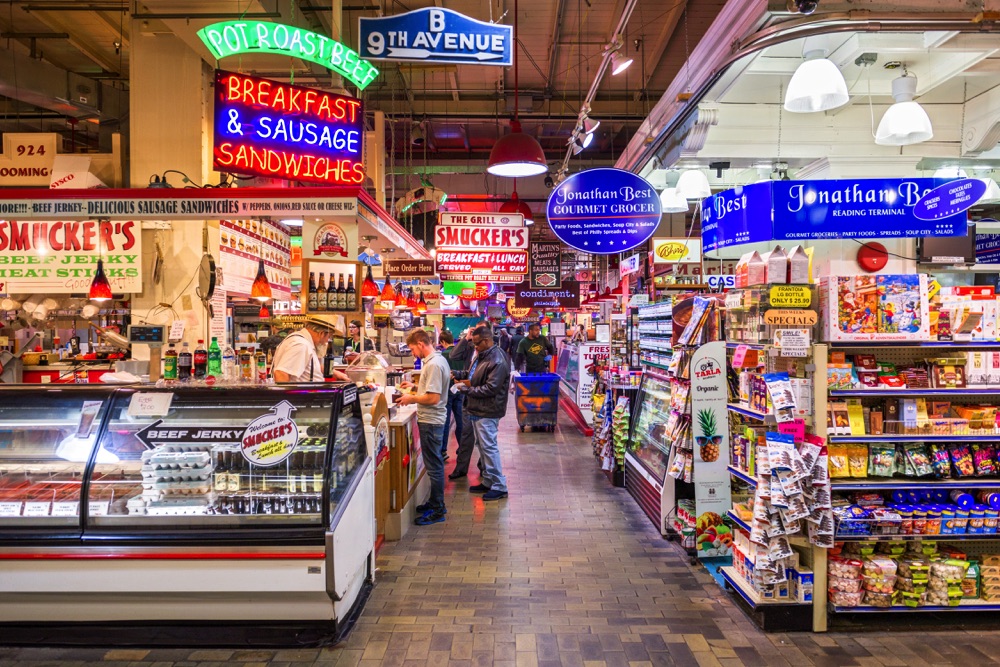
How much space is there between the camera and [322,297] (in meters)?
6.01

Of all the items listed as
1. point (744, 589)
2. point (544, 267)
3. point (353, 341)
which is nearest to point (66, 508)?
point (744, 589)

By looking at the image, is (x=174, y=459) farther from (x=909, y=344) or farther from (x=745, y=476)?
(x=909, y=344)

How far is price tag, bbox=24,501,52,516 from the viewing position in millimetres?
3727

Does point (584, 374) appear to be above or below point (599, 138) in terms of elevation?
below

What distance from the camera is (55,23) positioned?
346 inches

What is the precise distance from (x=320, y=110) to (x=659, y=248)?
623cm

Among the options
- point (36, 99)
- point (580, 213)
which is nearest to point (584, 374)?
point (580, 213)

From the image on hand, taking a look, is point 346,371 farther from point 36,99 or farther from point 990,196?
point 990,196

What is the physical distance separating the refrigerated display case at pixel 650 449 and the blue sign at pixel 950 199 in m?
3.22

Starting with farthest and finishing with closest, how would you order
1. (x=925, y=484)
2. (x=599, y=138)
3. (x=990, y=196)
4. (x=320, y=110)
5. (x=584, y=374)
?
(x=599, y=138)
(x=584, y=374)
(x=990, y=196)
(x=320, y=110)
(x=925, y=484)

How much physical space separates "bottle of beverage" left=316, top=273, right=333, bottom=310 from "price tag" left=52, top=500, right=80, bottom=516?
2744 mm

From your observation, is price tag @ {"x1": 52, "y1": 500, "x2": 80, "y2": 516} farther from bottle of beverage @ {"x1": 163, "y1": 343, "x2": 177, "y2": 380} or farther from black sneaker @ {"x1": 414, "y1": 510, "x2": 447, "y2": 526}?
black sneaker @ {"x1": 414, "y1": 510, "x2": 447, "y2": 526}

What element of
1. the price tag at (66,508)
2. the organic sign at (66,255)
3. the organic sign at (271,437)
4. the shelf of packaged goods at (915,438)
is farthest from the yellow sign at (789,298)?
the organic sign at (66,255)

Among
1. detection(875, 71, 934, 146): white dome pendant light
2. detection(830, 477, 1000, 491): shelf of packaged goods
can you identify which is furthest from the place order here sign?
detection(830, 477, 1000, 491): shelf of packaged goods
